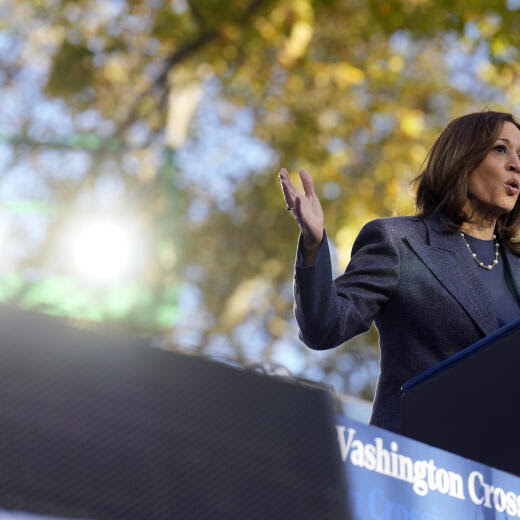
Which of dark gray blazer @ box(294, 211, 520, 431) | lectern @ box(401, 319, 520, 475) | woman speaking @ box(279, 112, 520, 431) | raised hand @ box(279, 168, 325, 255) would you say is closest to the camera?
lectern @ box(401, 319, 520, 475)

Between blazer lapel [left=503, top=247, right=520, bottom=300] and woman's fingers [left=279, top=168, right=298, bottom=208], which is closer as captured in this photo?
woman's fingers [left=279, top=168, right=298, bottom=208]

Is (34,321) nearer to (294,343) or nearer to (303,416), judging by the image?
(303,416)

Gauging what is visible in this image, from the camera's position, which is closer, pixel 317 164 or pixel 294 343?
pixel 317 164

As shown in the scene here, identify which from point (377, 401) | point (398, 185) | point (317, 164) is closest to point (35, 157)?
point (317, 164)

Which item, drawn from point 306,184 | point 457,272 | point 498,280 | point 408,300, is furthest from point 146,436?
point 498,280

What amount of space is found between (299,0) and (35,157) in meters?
4.08

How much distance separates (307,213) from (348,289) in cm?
37

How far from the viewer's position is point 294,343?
1368 centimetres

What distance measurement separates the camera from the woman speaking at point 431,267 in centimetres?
190

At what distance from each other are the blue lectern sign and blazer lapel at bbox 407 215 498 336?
77 cm

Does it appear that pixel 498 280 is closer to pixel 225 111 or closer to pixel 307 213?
pixel 307 213

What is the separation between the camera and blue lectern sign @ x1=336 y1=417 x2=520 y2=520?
4.20 feet

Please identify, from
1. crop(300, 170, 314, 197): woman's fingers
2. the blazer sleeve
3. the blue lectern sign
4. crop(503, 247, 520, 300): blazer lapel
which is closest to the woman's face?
crop(503, 247, 520, 300): blazer lapel

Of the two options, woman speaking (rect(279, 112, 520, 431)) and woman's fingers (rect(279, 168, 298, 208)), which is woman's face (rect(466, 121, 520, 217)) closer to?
woman speaking (rect(279, 112, 520, 431))
